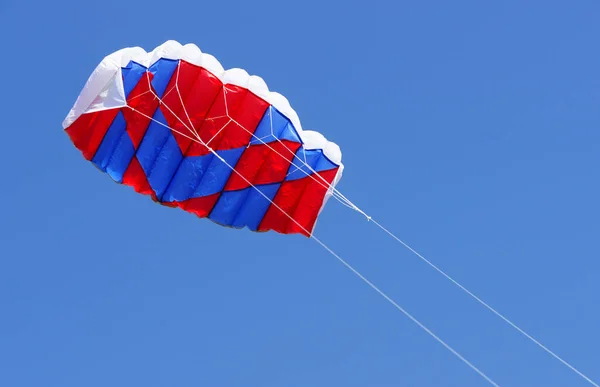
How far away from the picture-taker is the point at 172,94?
62.1 feet

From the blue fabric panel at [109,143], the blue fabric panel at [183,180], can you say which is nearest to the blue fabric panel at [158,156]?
the blue fabric panel at [183,180]

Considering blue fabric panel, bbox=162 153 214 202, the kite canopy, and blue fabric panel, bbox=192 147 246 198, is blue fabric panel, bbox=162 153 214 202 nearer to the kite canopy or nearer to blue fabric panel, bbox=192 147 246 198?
the kite canopy

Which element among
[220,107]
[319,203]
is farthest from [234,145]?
[319,203]

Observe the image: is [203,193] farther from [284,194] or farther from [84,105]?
[84,105]

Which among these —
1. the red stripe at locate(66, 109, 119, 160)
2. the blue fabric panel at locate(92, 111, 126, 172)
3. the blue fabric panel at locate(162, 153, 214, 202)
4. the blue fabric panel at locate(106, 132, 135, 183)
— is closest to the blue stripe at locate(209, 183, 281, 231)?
the blue fabric panel at locate(162, 153, 214, 202)

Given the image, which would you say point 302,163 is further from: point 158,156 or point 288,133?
point 158,156

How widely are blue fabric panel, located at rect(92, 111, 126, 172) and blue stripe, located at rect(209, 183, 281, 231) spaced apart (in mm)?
2355

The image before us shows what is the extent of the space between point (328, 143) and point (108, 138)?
4402mm

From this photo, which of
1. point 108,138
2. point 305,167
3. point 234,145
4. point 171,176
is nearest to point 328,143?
point 305,167

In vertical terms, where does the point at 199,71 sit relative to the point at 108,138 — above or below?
above

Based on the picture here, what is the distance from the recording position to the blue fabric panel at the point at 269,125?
1891 centimetres

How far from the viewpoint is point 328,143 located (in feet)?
63.3

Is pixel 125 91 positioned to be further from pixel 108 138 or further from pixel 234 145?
pixel 234 145

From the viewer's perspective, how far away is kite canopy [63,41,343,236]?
18.9 metres
